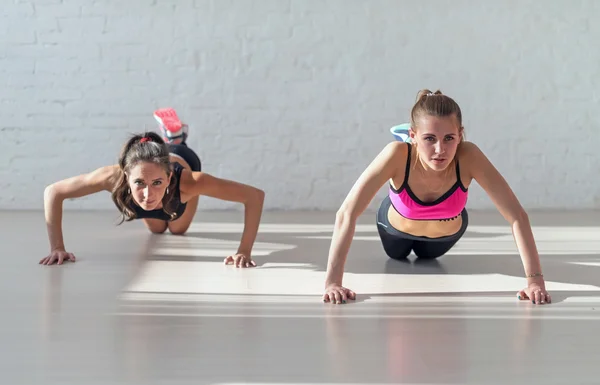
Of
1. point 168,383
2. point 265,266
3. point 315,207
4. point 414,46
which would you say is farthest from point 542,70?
point 168,383

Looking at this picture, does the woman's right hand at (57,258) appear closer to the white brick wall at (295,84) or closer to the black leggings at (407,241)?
the black leggings at (407,241)

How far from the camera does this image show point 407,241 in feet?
11.9

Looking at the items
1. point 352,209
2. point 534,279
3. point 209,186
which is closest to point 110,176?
point 209,186

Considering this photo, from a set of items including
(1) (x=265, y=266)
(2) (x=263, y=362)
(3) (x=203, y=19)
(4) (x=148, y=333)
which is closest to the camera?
(2) (x=263, y=362)

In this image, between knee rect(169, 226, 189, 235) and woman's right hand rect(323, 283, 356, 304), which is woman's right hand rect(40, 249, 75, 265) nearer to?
knee rect(169, 226, 189, 235)

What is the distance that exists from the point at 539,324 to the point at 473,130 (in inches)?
Result: 148

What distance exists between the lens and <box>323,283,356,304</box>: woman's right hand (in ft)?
9.12

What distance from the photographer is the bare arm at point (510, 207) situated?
112 inches

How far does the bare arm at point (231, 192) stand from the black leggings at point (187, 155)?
1.02 metres

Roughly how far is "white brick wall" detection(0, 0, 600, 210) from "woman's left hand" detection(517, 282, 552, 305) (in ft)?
10.8

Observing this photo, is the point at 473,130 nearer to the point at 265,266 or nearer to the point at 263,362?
the point at 265,266

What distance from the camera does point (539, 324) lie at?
2477mm

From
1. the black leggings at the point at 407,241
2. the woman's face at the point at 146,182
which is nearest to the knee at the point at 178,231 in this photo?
the woman's face at the point at 146,182

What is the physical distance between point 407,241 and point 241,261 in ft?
2.51
